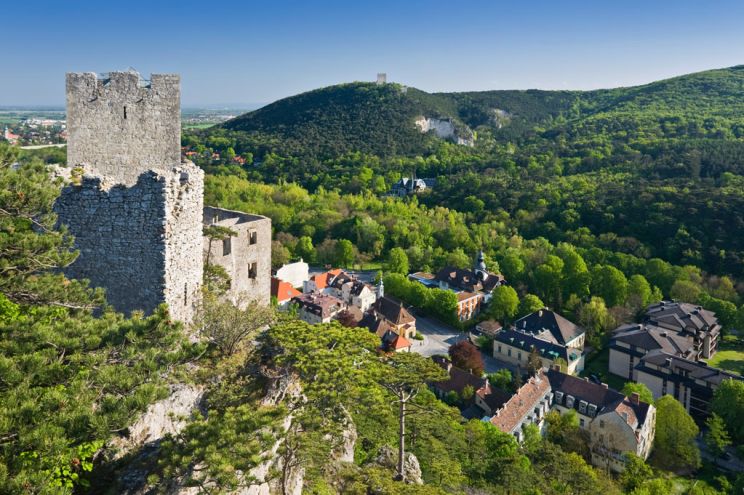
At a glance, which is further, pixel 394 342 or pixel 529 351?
pixel 529 351

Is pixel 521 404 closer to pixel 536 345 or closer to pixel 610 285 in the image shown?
pixel 536 345

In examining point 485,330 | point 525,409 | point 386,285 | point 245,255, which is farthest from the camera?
point 386,285

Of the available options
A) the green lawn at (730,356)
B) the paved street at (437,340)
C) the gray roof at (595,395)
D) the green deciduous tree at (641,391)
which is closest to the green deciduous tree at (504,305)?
the paved street at (437,340)

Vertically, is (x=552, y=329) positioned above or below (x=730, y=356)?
above

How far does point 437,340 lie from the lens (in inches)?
1639

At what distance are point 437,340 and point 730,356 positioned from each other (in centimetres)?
2148

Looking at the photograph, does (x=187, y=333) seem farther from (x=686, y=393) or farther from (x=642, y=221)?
(x=642, y=221)

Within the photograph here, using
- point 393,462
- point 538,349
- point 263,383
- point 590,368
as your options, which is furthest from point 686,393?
point 263,383

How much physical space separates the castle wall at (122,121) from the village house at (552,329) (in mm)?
31698

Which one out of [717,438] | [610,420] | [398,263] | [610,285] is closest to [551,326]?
[610,285]

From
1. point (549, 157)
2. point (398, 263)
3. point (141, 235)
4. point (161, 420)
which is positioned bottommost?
point (398, 263)

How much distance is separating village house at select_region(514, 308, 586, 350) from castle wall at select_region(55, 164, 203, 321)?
33.2 metres

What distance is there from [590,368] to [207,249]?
32.5m

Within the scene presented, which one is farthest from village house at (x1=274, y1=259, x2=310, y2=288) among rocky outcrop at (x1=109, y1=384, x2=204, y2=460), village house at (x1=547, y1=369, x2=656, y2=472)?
rocky outcrop at (x1=109, y1=384, x2=204, y2=460)
